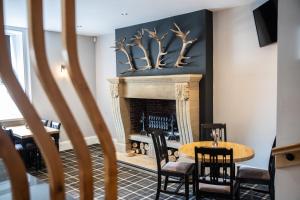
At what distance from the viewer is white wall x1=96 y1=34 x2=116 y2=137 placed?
640 centimetres

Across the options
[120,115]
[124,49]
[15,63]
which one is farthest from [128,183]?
[15,63]

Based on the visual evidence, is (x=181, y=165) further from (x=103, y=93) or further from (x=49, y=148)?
(x=103, y=93)

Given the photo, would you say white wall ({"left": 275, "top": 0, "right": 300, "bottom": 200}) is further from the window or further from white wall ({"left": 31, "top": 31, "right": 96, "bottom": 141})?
the window

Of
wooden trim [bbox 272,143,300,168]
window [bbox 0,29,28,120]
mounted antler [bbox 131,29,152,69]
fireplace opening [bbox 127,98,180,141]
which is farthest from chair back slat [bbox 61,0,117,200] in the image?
window [bbox 0,29,28,120]

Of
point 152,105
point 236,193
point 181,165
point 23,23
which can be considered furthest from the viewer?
point 152,105

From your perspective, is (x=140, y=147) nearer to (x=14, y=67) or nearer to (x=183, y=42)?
(x=183, y=42)

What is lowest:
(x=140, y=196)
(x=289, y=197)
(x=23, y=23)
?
(x=140, y=196)

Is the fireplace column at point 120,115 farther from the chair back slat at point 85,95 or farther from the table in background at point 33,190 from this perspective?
the chair back slat at point 85,95

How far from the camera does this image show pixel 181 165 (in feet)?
11.3

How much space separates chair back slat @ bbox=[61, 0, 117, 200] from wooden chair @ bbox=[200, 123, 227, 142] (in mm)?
3040

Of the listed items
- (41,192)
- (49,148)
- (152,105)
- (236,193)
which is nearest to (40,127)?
(49,148)

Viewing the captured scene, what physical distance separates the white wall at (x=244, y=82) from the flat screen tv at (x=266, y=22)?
0.17 m

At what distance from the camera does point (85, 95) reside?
1.00m

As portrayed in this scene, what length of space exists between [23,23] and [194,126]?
13.0 ft
